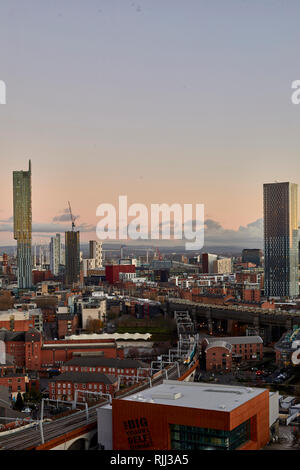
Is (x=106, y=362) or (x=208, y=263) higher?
(x=208, y=263)

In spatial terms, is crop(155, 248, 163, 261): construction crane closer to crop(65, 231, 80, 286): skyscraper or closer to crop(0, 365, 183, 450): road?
crop(65, 231, 80, 286): skyscraper

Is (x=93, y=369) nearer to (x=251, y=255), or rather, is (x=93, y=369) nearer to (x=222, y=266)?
(x=222, y=266)

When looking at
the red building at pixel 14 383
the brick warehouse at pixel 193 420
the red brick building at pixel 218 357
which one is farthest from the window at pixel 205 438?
the red brick building at pixel 218 357

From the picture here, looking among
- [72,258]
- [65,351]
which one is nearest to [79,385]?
[65,351]

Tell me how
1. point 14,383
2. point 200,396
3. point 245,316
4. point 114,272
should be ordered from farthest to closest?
point 114,272 → point 245,316 → point 14,383 → point 200,396

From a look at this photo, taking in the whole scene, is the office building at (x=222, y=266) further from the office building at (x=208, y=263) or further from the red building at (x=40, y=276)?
the red building at (x=40, y=276)

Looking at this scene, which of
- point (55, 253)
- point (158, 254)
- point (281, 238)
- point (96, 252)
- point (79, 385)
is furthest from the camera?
point (55, 253)

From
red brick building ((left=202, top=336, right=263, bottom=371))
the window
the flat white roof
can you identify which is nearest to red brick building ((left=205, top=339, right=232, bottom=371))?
red brick building ((left=202, top=336, right=263, bottom=371))

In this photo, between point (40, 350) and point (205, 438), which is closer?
point (205, 438)

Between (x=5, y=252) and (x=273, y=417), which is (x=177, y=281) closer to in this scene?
(x=5, y=252)
